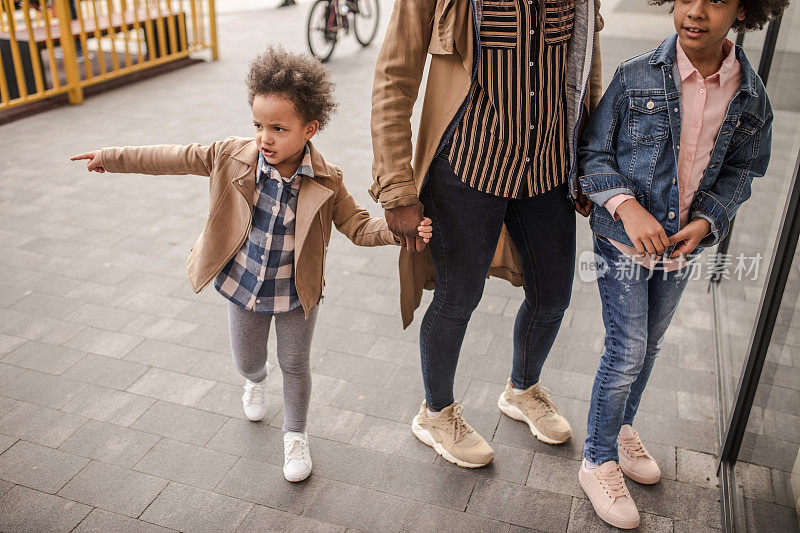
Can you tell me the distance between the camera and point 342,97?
7.58 m

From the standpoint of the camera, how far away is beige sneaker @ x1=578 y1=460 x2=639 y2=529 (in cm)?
241

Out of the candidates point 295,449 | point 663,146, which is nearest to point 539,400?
point 295,449

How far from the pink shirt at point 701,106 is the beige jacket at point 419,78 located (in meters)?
0.28

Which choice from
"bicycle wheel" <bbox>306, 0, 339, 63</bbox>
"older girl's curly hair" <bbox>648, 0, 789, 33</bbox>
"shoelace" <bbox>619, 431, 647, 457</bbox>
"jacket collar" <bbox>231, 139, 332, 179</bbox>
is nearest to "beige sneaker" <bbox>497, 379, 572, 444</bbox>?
"shoelace" <bbox>619, 431, 647, 457</bbox>

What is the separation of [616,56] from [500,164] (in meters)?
7.63

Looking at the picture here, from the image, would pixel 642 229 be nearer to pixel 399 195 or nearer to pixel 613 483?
pixel 399 195

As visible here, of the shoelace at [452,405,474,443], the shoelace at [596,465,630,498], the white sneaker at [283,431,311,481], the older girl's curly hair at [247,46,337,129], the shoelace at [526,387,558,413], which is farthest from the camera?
the shoelace at [526,387,558,413]

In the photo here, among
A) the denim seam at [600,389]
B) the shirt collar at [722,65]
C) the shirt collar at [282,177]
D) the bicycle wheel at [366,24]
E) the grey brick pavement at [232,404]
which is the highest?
the shirt collar at [722,65]

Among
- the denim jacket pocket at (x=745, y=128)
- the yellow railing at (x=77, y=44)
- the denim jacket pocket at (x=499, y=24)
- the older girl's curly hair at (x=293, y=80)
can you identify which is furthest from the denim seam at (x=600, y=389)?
the yellow railing at (x=77, y=44)

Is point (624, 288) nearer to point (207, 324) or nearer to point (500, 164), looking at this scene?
point (500, 164)

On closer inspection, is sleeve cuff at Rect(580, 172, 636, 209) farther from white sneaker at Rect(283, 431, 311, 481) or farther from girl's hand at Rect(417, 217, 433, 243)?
white sneaker at Rect(283, 431, 311, 481)

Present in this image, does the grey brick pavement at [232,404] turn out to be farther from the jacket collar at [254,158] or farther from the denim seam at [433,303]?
the jacket collar at [254,158]

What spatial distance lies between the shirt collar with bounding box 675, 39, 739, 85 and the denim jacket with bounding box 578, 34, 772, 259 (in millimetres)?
16

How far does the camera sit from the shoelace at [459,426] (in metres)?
2.69
